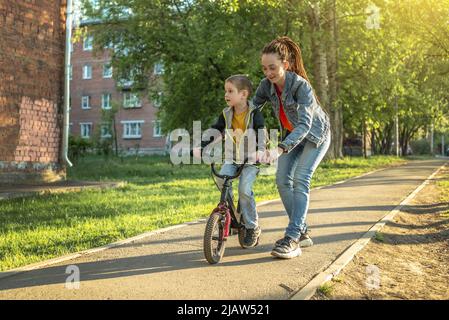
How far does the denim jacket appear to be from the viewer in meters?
4.68

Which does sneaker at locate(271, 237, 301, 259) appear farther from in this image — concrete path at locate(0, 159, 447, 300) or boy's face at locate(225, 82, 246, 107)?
boy's face at locate(225, 82, 246, 107)

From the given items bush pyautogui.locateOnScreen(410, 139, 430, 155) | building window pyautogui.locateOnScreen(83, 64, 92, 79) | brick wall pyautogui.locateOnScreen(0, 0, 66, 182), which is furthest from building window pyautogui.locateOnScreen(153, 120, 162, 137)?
bush pyautogui.locateOnScreen(410, 139, 430, 155)

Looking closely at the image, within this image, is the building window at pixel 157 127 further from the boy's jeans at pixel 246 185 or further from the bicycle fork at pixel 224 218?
the bicycle fork at pixel 224 218

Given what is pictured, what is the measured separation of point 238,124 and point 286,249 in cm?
122

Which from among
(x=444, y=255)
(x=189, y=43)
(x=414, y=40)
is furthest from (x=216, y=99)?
(x=444, y=255)

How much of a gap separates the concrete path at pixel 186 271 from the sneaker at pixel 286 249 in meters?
0.07

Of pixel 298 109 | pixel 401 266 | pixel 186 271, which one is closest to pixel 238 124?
pixel 298 109

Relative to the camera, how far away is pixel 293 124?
502 cm

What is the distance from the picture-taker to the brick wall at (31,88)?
11555mm

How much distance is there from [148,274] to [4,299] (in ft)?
3.73

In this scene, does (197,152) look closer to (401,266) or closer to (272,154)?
(272,154)

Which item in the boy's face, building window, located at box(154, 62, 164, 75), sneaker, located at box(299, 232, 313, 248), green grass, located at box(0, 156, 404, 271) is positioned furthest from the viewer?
building window, located at box(154, 62, 164, 75)

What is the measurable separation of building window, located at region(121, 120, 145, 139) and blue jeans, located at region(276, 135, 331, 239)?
52.1 m

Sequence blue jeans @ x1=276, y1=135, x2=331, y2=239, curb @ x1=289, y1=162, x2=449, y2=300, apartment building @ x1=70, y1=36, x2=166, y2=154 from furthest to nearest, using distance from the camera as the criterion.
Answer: apartment building @ x1=70, y1=36, x2=166, y2=154 < blue jeans @ x1=276, y1=135, x2=331, y2=239 < curb @ x1=289, y1=162, x2=449, y2=300
